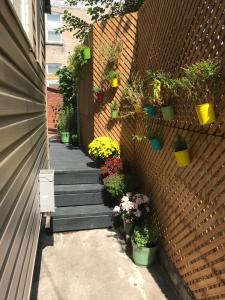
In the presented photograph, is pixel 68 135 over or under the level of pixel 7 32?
under

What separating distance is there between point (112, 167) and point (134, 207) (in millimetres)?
1308

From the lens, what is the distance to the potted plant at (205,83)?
3.02 m

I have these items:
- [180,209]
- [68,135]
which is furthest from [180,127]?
[68,135]

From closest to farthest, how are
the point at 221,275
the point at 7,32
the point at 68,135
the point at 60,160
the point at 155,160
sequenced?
1. the point at 7,32
2. the point at 221,275
3. the point at 155,160
4. the point at 60,160
5. the point at 68,135

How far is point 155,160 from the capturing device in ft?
16.9

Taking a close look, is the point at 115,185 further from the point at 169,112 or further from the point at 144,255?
the point at 169,112

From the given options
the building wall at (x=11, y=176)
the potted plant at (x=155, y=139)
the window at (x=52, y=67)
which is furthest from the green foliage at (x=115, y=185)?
the window at (x=52, y=67)

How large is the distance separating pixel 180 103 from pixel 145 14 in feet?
8.77

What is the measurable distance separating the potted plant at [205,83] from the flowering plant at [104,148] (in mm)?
3364

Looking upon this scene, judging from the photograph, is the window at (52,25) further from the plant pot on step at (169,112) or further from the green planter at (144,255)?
the green planter at (144,255)

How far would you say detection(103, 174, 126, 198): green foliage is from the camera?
5844 mm

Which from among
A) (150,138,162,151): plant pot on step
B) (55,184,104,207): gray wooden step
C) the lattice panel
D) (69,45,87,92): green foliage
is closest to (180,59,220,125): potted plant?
the lattice panel

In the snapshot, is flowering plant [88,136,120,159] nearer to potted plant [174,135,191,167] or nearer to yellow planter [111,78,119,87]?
yellow planter [111,78,119,87]

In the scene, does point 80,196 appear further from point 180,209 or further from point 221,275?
point 221,275
